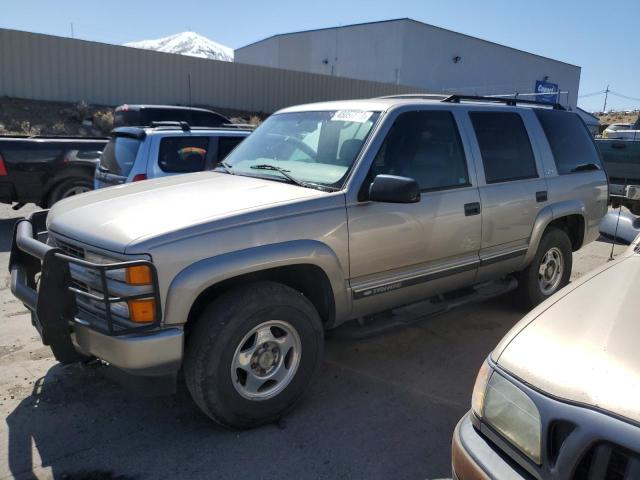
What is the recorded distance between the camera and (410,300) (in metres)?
4.01

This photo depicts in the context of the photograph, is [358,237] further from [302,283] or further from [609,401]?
[609,401]

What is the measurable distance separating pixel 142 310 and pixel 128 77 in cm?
2295

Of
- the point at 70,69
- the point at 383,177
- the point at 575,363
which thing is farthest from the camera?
the point at 70,69

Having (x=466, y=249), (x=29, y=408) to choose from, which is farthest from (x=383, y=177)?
(x=29, y=408)

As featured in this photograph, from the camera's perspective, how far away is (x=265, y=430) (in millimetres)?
3242

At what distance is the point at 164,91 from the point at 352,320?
22838 mm

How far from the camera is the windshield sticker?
386 centimetres

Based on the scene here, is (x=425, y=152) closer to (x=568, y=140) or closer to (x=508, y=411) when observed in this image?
(x=568, y=140)

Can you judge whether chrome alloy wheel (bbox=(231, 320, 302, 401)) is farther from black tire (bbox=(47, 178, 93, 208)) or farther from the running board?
black tire (bbox=(47, 178, 93, 208))

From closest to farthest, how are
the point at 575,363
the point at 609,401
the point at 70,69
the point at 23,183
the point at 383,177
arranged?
1. the point at 609,401
2. the point at 575,363
3. the point at 383,177
4. the point at 23,183
5. the point at 70,69

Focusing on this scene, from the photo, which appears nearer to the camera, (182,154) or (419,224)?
(419,224)

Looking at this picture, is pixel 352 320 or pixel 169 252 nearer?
pixel 169 252

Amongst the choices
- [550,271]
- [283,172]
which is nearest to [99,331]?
[283,172]

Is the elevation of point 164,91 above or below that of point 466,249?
above
